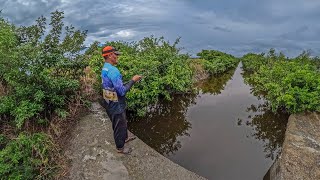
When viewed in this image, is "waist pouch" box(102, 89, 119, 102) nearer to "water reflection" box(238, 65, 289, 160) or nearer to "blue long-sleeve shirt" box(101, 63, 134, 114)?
"blue long-sleeve shirt" box(101, 63, 134, 114)

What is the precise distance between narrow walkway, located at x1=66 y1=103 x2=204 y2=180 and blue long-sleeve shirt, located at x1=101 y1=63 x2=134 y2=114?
1123 millimetres

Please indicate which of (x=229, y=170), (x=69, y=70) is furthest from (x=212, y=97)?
(x=69, y=70)

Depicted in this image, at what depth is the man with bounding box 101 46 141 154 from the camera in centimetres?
623

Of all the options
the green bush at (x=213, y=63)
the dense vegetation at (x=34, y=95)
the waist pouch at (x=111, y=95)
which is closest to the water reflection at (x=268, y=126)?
the waist pouch at (x=111, y=95)

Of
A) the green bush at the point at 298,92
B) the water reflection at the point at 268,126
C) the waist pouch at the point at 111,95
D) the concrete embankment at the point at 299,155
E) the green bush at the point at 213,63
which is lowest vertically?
the green bush at the point at 213,63

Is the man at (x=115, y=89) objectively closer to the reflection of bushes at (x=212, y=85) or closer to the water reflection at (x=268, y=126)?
the water reflection at (x=268, y=126)

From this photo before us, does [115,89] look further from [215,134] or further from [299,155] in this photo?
[215,134]

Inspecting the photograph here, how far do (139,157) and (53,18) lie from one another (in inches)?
206

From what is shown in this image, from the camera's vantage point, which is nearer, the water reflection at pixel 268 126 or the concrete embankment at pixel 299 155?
the concrete embankment at pixel 299 155

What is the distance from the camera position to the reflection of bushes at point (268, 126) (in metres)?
9.80

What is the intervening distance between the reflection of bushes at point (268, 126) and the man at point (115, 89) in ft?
16.1

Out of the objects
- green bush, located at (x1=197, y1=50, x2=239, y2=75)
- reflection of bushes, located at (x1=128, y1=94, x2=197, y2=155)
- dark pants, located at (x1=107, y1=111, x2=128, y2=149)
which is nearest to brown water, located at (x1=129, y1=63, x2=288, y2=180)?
reflection of bushes, located at (x1=128, y1=94, x2=197, y2=155)

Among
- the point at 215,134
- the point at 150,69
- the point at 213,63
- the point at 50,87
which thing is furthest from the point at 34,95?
the point at 213,63

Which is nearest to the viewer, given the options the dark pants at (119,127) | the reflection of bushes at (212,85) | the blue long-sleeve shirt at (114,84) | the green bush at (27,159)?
the green bush at (27,159)
